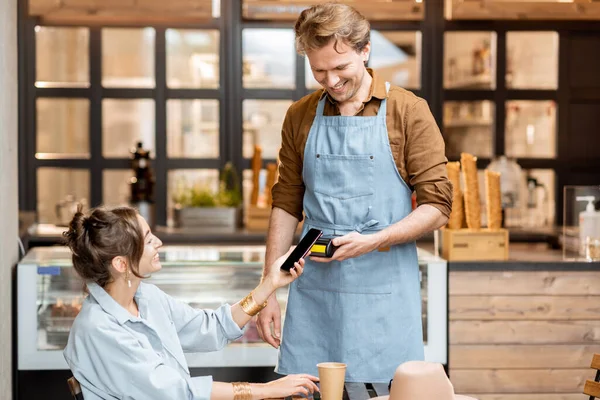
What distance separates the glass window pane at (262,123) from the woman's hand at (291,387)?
333 centimetres

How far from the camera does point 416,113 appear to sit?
94.7 inches

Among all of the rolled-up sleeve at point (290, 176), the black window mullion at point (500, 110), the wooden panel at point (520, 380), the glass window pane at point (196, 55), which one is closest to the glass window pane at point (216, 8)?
the glass window pane at point (196, 55)

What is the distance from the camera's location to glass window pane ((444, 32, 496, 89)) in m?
5.27

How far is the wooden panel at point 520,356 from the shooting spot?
373 cm

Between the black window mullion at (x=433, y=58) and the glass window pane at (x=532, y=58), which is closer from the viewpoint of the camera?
the black window mullion at (x=433, y=58)

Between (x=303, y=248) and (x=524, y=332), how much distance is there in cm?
190

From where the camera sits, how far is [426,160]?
237 cm

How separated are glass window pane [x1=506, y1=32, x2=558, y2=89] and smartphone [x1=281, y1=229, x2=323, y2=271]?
3.46 meters

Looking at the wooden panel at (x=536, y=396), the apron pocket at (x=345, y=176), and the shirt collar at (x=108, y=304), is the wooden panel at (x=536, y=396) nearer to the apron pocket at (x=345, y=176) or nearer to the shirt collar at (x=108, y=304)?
the apron pocket at (x=345, y=176)

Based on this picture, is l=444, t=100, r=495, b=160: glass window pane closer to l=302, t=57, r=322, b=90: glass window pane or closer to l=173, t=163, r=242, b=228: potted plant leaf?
l=302, t=57, r=322, b=90: glass window pane

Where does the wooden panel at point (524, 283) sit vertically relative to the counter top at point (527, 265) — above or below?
below

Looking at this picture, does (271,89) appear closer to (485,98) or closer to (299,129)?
(485,98)

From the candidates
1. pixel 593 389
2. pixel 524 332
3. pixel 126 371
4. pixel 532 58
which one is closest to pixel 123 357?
pixel 126 371

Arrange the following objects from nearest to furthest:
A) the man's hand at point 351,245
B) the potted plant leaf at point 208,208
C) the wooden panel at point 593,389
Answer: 1. the man's hand at point 351,245
2. the wooden panel at point 593,389
3. the potted plant leaf at point 208,208
